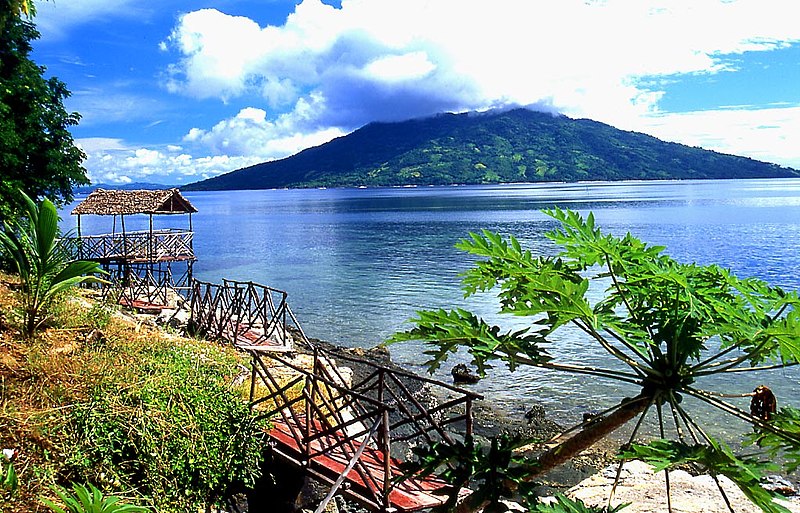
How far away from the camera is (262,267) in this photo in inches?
1934

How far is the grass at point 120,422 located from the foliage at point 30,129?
47.0 feet

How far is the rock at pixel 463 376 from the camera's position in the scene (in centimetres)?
2191

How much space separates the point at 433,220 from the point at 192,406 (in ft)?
273

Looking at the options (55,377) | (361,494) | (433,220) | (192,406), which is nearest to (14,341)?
(55,377)

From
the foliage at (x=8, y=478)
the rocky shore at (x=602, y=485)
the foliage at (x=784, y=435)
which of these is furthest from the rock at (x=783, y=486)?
the foliage at (x=8, y=478)

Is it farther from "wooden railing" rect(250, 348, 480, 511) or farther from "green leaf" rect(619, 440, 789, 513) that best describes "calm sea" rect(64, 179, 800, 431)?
"green leaf" rect(619, 440, 789, 513)

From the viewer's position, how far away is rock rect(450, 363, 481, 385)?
21906 mm

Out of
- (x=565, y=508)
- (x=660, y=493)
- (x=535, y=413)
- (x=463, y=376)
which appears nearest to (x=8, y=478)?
(x=565, y=508)

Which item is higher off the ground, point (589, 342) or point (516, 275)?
point (516, 275)

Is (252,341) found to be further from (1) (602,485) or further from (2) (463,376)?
(1) (602,485)

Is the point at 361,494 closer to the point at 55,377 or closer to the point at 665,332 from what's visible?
the point at 55,377

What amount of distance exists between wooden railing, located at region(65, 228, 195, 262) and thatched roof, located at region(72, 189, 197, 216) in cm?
113

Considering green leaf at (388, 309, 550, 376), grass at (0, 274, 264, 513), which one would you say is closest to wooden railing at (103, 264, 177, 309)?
grass at (0, 274, 264, 513)

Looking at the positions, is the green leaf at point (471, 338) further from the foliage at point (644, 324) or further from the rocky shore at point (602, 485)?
the rocky shore at point (602, 485)
